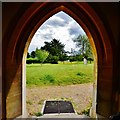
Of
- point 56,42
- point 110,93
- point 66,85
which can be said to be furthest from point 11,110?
point 56,42

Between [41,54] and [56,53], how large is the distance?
99cm

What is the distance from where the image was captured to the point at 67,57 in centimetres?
1055

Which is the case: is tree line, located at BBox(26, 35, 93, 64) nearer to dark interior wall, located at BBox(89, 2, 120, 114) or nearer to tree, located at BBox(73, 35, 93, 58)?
tree, located at BBox(73, 35, 93, 58)

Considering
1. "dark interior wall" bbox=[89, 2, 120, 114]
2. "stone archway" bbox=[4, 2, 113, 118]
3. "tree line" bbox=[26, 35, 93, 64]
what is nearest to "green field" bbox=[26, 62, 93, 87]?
"tree line" bbox=[26, 35, 93, 64]

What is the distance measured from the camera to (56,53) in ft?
35.1

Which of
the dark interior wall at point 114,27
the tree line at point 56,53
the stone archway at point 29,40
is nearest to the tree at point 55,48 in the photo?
the tree line at point 56,53

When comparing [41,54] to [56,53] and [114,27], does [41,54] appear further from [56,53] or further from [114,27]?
[114,27]

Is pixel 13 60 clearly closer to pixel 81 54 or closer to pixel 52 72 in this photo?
pixel 52 72

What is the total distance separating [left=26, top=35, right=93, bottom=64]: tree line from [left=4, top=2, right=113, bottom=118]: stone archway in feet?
19.6

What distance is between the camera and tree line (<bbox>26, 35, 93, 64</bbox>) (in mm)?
10272

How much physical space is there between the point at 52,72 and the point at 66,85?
1.10m

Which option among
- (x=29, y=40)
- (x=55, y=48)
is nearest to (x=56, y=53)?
(x=55, y=48)

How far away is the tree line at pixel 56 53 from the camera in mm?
10272

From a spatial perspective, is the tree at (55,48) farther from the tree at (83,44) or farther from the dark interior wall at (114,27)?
the dark interior wall at (114,27)
